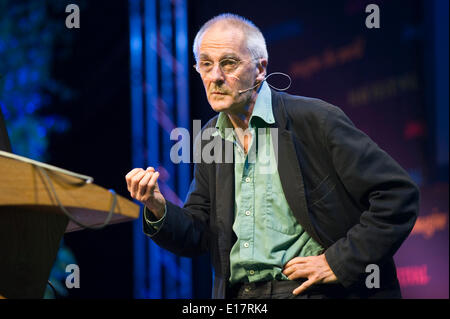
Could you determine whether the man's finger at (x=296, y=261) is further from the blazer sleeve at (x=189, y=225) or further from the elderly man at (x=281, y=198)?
the blazer sleeve at (x=189, y=225)

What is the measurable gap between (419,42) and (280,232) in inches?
92.0

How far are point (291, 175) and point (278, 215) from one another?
0.43 ft

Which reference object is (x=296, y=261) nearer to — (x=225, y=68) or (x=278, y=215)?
(x=278, y=215)

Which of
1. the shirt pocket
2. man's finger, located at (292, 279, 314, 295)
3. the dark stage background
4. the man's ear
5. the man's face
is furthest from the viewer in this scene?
the dark stage background

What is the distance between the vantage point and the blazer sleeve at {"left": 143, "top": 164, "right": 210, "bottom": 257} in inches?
79.7

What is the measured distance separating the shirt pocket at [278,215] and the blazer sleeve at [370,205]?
5.7 inches

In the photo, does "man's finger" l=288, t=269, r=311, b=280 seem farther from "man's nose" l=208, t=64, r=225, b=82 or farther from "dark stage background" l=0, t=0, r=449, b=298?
"dark stage background" l=0, t=0, r=449, b=298

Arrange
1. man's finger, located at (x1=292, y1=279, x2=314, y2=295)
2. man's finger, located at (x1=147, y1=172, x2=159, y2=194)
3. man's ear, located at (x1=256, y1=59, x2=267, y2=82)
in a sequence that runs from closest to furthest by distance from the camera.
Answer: man's finger, located at (x1=147, y1=172, x2=159, y2=194) → man's finger, located at (x1=292, y1=279, x2=314, y2=295) → man's ear, located at (x1=256, y1=59, x2=267, y2=82)

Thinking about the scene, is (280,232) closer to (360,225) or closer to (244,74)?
(360,225)

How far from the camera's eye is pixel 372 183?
6.06ft

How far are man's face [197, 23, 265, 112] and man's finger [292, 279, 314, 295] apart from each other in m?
0.60

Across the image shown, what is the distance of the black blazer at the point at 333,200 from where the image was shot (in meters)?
1.84

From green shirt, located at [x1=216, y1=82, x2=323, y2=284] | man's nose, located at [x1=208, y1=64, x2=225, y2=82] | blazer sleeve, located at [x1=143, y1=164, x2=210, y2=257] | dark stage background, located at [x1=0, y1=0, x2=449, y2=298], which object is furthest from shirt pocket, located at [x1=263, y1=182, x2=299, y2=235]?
dark stage background, located at [x1=0, y1=0, x2=449, y2=298]

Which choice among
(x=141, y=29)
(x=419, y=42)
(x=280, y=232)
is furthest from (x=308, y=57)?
(x=280, y=232)
